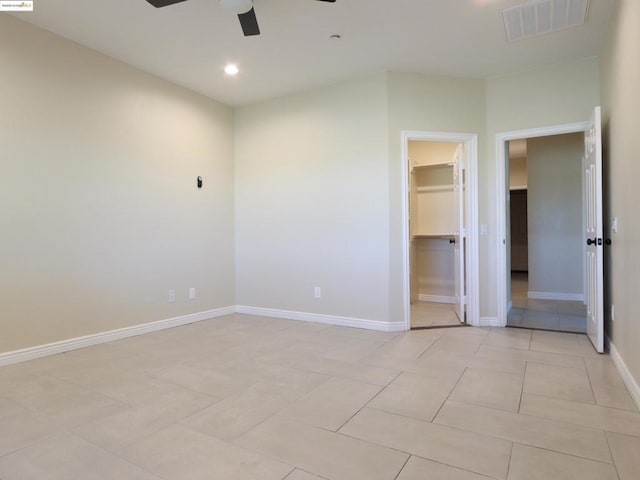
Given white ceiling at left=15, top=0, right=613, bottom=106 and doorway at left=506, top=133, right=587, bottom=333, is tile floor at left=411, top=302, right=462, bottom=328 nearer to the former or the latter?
doorway at left=506, top=133, right=587, bottom=333

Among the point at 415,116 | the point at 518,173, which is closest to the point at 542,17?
the point at 415,116

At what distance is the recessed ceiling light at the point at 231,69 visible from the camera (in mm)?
3888

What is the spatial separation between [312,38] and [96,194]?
2.43 meters

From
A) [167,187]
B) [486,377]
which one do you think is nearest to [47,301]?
[167,187]

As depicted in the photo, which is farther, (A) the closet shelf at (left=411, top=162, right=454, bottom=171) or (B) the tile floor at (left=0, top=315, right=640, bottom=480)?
(A) the closet shelf at (left=411, top=162, right=454, bottom=171)

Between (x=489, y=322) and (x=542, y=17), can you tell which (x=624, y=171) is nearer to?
(x=542, y=17)

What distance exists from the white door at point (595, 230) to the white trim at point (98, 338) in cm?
396

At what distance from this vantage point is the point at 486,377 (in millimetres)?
2688

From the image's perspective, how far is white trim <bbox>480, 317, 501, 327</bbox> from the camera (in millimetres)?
4188

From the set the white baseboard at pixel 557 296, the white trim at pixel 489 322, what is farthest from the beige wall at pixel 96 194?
the white baseboard at pixel 557 296

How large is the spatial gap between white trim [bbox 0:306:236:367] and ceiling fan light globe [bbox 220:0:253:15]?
301 centimetres

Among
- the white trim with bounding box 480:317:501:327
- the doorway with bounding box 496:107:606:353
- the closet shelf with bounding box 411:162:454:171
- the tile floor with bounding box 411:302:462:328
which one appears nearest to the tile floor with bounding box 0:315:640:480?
the doorway with bounding box 496:107:606:353

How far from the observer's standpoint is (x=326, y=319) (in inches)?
175

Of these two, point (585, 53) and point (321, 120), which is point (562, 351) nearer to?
point (585, 53)
